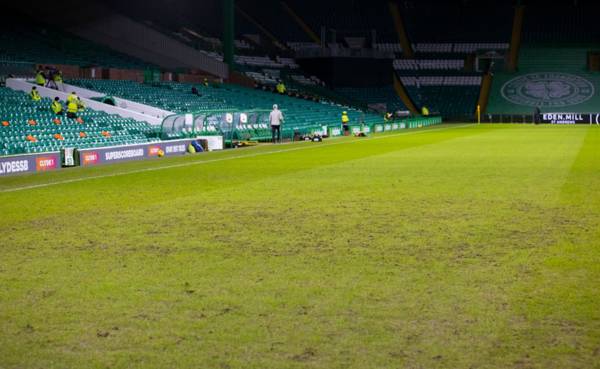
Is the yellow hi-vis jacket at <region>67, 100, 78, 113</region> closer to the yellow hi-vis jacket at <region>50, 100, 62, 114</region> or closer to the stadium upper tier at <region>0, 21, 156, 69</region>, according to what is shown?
the yellow hi-vis jacket at <region>50, 100, 62, 114</region>

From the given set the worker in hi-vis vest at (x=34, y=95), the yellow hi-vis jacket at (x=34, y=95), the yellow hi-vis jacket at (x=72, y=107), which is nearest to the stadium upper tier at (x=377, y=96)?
the worker in hi-vis vest at (x=34, y=95)

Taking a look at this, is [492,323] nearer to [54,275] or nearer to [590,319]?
[590,319]

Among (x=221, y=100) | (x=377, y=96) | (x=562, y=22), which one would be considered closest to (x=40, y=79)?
(x=221, y=100)

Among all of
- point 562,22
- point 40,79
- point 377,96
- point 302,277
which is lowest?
point 302,277

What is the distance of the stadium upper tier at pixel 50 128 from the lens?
26.7 m

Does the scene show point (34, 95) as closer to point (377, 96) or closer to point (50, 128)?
point (50, 128)

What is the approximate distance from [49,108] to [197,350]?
28.2m

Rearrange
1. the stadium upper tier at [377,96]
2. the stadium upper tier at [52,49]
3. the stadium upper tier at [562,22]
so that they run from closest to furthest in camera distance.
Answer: the stadium upper tier at [52,49]
the stadium upper tier at [377,96]
the stadium upper tier at [562,22]

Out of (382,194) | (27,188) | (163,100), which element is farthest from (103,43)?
(382,194)

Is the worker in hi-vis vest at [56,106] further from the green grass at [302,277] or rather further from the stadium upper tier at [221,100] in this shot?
the green grass at [302,277]

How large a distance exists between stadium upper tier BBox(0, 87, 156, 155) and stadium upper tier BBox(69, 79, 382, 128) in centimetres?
669

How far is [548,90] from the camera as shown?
75500 millimetres

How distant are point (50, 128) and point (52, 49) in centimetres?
1840

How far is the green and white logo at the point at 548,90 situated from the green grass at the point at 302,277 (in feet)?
195
